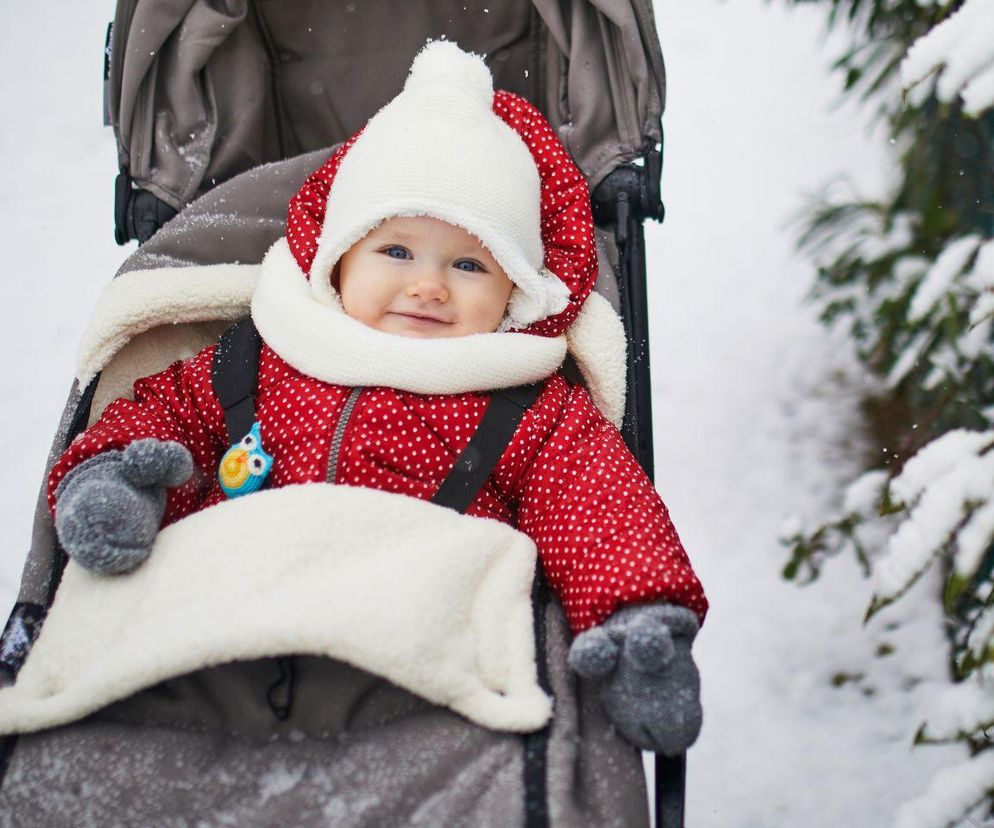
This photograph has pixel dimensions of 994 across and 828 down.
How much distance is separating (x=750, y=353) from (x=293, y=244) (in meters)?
1.54

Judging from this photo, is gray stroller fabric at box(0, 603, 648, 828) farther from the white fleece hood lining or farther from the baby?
the white fleece hood lining

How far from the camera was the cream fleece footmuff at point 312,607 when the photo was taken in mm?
1072

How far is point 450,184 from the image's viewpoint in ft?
4.86

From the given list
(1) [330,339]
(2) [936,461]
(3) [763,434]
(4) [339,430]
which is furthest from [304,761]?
(3) [763,434]

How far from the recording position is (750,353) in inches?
108

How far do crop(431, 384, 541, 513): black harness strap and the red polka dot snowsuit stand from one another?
0.05 ft

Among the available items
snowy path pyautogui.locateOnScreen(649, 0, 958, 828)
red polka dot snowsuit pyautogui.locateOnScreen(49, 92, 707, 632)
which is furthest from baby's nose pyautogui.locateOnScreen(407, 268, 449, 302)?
snowy path pyautogui.locateOnScreen(649, 0, 958, 828)

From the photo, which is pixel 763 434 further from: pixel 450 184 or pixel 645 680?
pixel 645 680

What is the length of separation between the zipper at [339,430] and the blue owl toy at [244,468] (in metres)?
0.09

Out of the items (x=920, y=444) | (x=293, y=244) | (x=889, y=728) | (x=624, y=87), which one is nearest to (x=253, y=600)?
(x=293, y=244)

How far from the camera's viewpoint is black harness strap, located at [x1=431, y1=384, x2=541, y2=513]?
138cm

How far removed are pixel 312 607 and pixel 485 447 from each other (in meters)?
0.42

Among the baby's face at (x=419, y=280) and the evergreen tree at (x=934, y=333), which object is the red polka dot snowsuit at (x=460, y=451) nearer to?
the baby's face at (x=419, y=280)

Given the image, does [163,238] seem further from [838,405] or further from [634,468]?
[838,405]
